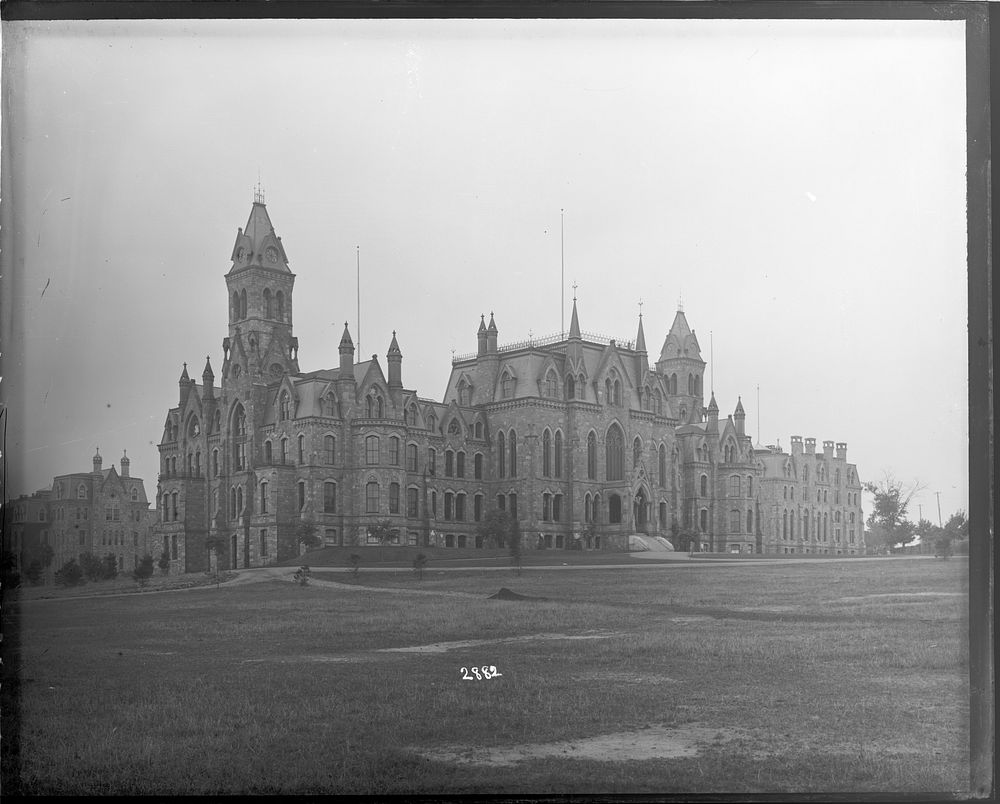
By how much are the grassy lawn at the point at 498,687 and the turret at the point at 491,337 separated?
2.33 meters

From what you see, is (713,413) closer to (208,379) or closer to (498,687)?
(498,687)

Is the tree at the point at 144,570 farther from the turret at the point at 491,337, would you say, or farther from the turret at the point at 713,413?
the turret at the point at 713,413

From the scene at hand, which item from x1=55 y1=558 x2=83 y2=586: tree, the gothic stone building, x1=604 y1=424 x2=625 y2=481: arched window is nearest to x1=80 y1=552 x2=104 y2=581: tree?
x1=55 y1=558 x2=83 y2=586: tree

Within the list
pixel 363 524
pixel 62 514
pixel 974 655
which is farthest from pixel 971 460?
pixel 62 514

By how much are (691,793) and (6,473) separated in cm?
660

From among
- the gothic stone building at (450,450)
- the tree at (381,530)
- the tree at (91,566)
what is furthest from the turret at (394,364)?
the tree at (91,566)

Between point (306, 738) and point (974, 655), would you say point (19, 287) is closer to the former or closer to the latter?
point (306, 738)

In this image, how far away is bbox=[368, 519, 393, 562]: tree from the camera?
989cm

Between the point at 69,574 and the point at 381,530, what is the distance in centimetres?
303

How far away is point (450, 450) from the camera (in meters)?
10.3

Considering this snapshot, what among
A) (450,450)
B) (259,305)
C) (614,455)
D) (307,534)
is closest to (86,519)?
(307,534)

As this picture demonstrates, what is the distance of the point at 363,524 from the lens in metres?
10.1

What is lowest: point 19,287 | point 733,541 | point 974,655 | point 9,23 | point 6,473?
point 974,655

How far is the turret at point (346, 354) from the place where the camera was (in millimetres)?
9594
